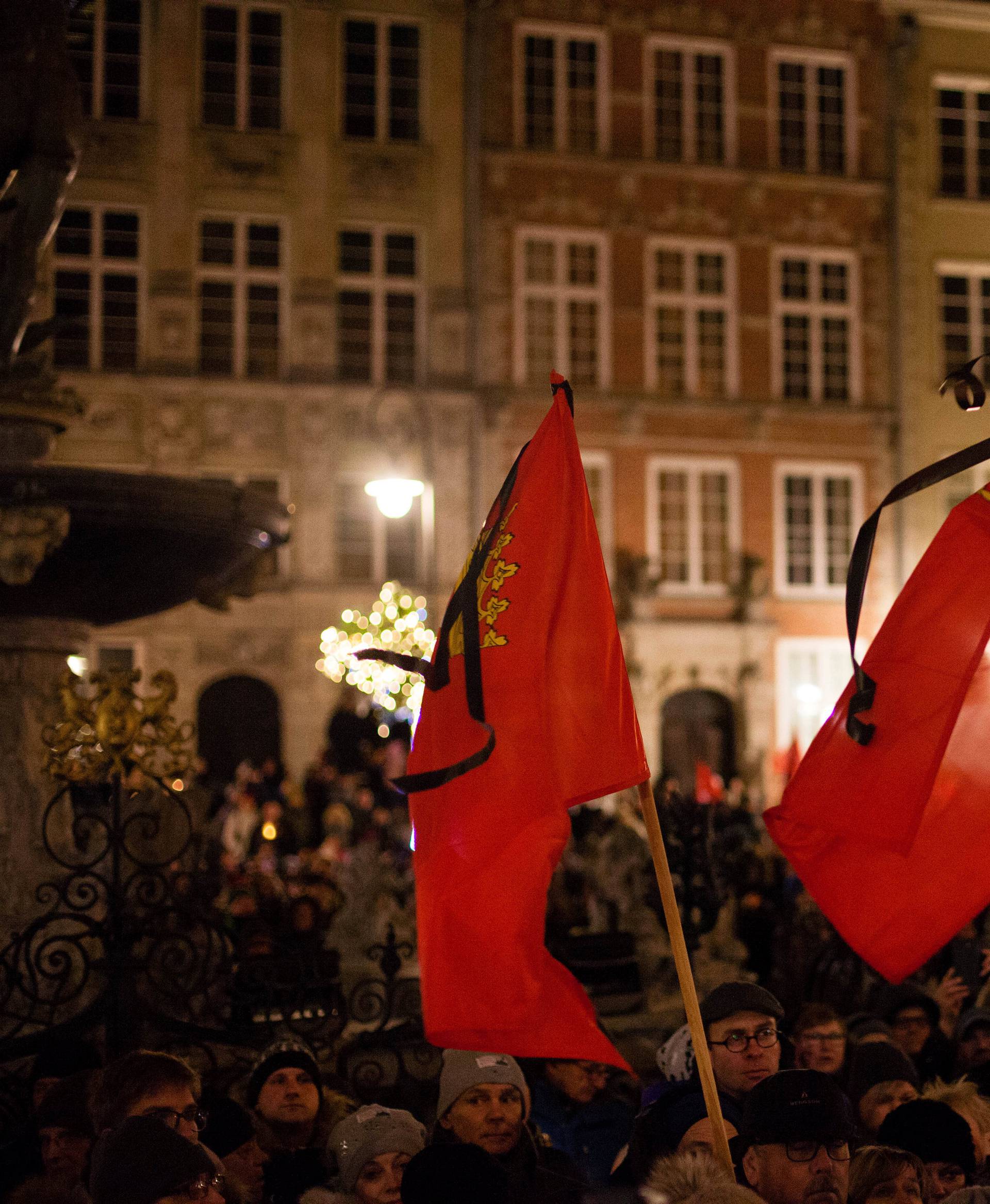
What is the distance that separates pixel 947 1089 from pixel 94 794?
419 centimetres

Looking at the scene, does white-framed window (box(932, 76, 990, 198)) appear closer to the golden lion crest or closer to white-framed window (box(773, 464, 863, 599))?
white-framed window (box(773, 464, 863, 599))

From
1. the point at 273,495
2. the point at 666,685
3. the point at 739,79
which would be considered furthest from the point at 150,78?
the point at 273,495

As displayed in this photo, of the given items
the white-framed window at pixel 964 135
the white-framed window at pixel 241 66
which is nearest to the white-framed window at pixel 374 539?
the white-framed window at pixel 241 66

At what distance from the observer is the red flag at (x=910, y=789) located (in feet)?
13.9

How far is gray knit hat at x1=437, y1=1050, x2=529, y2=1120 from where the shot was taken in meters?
4.62

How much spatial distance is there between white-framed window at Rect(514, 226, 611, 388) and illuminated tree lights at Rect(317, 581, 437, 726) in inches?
350

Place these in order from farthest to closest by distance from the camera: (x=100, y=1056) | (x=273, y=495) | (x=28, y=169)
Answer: (x=273, y=495), (x=28, y=169), (x=100, y=1056)

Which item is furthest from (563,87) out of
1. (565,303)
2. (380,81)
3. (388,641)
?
(388,641)

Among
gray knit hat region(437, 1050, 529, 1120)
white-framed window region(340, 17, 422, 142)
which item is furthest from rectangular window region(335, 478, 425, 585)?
gray knit hat region(437, 1050, 529, 1120)

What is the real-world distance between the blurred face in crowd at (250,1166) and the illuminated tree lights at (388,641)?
10.4 metres

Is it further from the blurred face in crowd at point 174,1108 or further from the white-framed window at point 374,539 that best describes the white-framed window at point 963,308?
the blurred face in crowd at point 174,1108

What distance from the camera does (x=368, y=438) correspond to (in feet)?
79.6

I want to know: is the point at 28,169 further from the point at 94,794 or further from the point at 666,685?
the point at 666,685

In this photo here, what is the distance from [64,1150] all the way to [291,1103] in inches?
28.5
